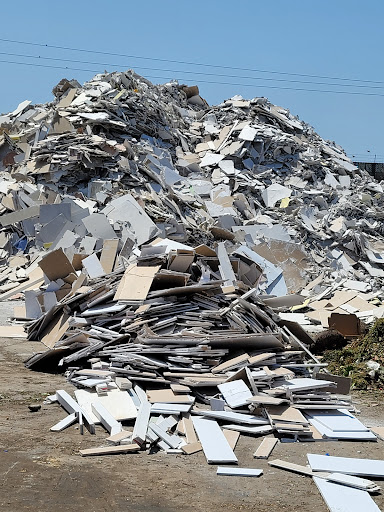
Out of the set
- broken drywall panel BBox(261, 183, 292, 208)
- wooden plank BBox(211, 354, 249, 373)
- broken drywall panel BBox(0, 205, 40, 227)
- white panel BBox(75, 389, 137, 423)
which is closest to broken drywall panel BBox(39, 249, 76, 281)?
broken drywall panel BBox(0, 205, 40, 227)

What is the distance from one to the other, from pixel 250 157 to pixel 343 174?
3.86 m

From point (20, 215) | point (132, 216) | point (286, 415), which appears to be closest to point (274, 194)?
point (132, 216)

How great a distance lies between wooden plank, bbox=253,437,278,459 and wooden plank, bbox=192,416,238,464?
0.75 ft

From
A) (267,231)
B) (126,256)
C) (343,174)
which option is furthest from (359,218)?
(126,256)

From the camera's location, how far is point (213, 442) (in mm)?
5660

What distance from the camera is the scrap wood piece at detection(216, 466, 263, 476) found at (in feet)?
16.5

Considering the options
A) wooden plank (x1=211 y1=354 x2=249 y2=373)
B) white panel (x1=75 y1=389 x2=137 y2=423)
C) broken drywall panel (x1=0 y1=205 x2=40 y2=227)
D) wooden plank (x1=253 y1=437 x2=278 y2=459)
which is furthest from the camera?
broken drywall panel (x1=0 y1=205 x2=40 y2=227)

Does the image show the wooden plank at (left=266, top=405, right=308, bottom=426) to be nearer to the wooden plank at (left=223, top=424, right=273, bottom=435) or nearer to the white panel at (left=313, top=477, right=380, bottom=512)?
the wooden plank at (left=223, top=424, right=273, bottom=435)

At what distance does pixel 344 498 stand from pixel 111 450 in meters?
1.88

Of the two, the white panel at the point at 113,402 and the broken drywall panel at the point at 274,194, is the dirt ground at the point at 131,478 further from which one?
the broken drywall panel at the point at 274,194

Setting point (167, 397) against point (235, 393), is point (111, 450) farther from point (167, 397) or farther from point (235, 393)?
point (235, 393)

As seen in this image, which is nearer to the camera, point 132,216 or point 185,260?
point 185,260

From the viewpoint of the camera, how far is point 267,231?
16.8m

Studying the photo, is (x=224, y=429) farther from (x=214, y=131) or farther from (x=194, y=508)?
(x=214, y=131)
